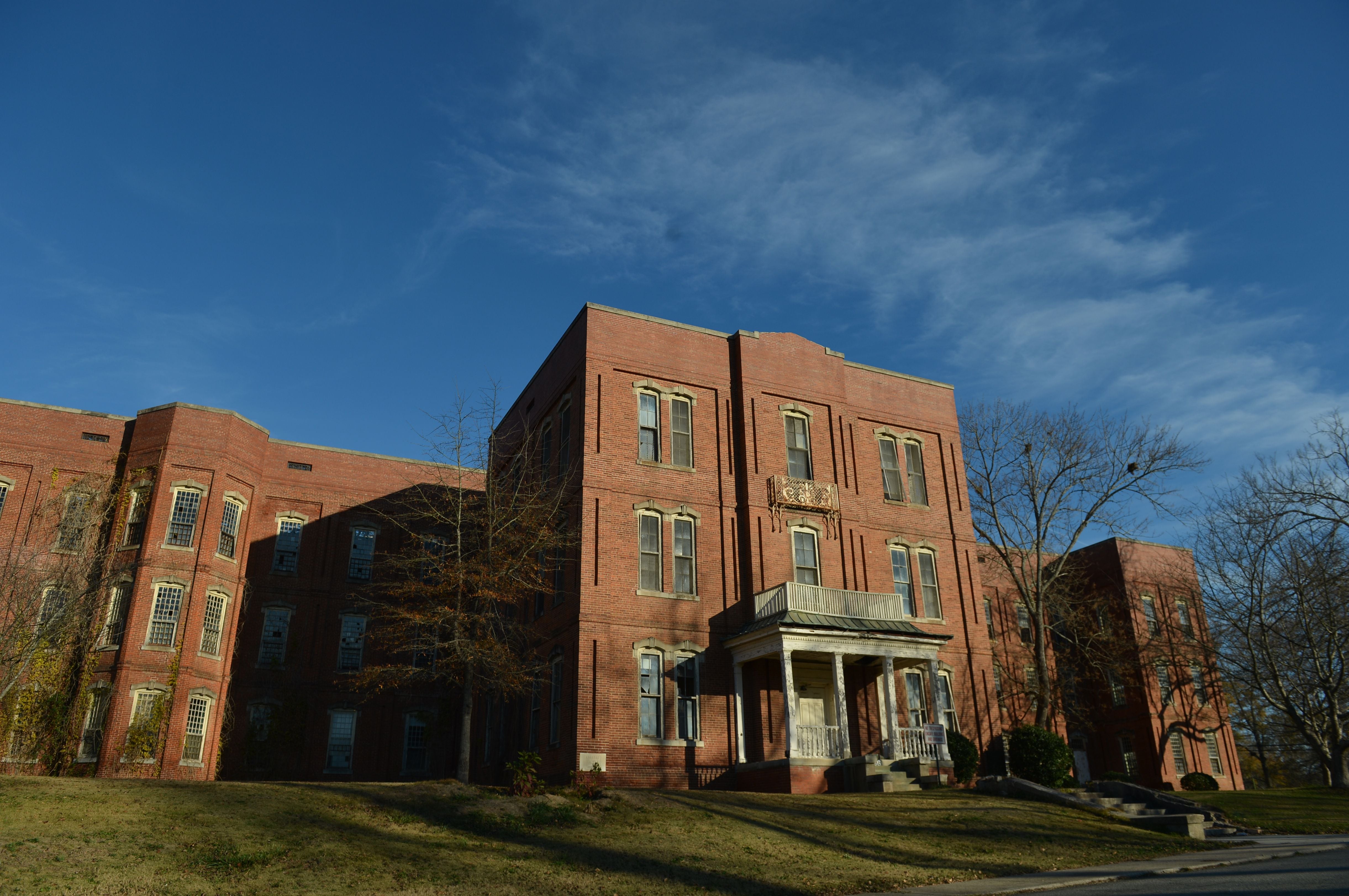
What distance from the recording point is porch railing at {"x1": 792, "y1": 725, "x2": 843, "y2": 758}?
24953 mm

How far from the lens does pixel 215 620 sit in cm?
3288

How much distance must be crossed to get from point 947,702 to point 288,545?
2456 centimetres

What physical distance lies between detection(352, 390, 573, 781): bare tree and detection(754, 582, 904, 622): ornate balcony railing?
597 centimetres

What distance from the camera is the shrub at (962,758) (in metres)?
26.6

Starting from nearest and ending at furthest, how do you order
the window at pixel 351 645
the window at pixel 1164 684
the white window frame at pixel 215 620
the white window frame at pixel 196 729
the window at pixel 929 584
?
the white window frame at pixel 196 729
the window at pixel 929 584
the white window frame at pixel 215 620
the window at pixel 351 645
the window at pixel 1164 684

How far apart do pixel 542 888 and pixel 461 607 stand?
13085mm

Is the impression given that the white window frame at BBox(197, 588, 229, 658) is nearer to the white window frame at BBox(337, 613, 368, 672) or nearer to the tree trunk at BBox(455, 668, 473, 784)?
the white window frame at BBox(337, 613, 368, 672)

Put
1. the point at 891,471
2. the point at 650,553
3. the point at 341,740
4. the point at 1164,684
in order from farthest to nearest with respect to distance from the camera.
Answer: the point at 1164,684, the point at 341,740, the point at 891,471, the point at 650,553

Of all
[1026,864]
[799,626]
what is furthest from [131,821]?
[799,626]

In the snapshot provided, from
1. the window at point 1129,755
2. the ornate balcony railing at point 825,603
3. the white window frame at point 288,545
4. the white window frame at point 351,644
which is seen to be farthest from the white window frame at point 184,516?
the window at point 1129,755

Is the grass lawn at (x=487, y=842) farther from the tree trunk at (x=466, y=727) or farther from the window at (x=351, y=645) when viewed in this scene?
the window at (x=351, y=645)

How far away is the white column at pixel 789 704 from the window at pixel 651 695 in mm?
3357

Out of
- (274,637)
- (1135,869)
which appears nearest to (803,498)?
(1135,869)

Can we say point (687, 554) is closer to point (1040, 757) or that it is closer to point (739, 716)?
point (739, 716)
